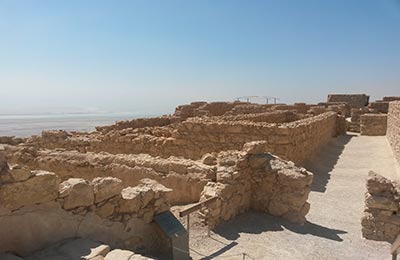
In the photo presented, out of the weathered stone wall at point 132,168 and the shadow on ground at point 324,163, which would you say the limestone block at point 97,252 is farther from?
the shadow on ground at point 324,163

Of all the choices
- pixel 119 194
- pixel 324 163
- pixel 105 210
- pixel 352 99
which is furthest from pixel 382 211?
pixel 352 99

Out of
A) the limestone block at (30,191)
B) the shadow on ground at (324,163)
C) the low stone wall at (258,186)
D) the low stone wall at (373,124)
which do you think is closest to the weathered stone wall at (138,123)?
the shadow on ground at (324,163)

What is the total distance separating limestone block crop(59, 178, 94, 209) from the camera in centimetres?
414

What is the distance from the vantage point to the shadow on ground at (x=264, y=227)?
629 centimetres

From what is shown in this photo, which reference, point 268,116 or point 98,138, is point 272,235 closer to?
point 98,138

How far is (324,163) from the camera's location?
47.0ft

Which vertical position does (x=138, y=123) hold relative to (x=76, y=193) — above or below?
below

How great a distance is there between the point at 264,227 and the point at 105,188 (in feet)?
11.5

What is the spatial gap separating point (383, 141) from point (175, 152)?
14259 millimetres

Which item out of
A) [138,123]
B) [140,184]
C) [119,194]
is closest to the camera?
[119,194]

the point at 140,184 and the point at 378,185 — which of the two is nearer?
the point at 140,184

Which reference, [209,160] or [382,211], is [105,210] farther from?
[382,211]

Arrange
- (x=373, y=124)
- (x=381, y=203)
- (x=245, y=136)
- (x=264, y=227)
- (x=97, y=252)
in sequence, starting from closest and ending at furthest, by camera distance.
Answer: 1. (x=97, y=252)
2. (x=381, y=203)
3. (x=264, y=227)
4. (x=245, y=136)
5. (x=373, y=124)

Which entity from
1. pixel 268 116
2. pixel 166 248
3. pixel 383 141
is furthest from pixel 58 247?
pixel 383 141
